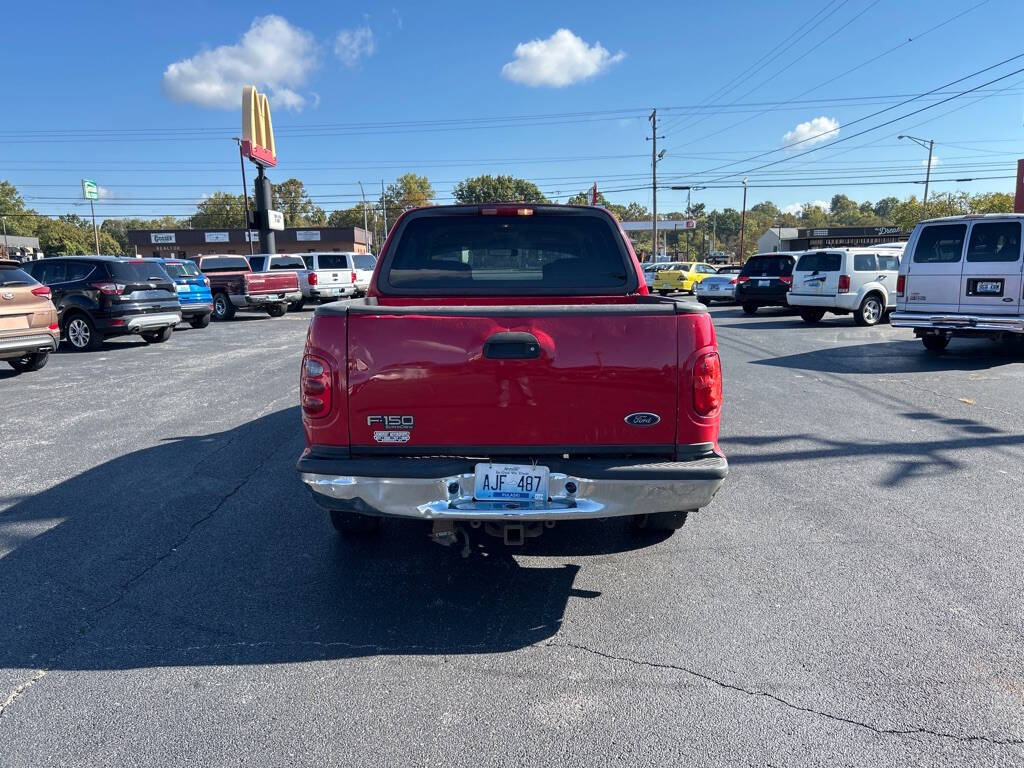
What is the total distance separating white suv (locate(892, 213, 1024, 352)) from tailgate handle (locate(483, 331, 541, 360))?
978cm

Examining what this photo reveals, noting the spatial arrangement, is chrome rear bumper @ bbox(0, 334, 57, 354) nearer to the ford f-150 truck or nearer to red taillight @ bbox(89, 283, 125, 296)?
red taillight @ bbox(89, 283, 125, 296)

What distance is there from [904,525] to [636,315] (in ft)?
8.58


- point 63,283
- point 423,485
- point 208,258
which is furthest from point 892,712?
point 208,258

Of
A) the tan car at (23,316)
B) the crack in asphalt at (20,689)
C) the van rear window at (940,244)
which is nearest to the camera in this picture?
the crack in asphalt at (20,689)

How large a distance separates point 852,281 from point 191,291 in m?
15.4

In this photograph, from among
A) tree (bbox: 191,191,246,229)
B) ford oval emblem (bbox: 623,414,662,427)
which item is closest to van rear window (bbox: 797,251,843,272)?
ford oval emblem (bbox: 623,414,662,427)

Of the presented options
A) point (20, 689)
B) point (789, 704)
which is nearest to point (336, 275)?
point (20, 689)

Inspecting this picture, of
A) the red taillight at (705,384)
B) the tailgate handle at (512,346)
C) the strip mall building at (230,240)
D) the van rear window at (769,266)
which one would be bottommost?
the red taillight at (705,384)

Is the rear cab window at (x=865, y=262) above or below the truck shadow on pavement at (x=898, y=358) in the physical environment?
above

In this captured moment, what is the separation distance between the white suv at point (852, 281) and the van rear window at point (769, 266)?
8.84 ft

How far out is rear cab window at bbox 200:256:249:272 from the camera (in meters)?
23.5

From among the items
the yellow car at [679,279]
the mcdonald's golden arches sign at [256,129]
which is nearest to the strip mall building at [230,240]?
the mcdonald's golden arches sign at [256,129]

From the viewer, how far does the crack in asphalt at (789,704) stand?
2.47 m

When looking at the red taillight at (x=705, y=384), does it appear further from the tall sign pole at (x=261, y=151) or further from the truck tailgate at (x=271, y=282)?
the tall sign pole at (x=261, y=151)
